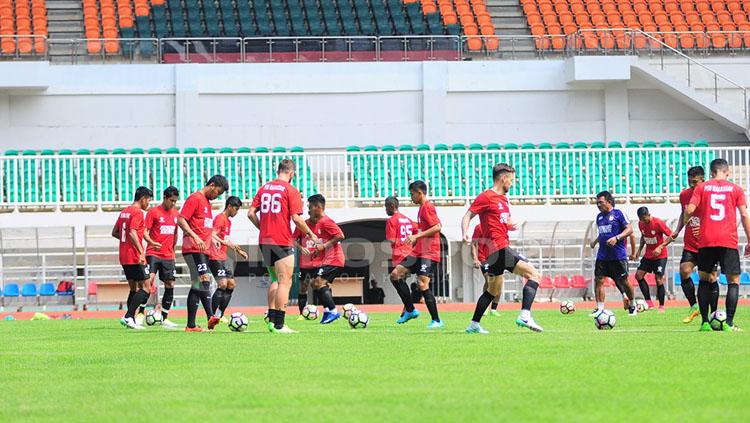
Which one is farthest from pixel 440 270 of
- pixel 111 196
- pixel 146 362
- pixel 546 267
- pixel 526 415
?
pixel 526 415

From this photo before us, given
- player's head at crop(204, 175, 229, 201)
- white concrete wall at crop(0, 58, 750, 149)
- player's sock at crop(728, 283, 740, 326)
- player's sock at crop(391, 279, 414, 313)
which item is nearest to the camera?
player's sock at crop(728, 283, 740, 326)

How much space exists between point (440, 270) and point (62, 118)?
1165 centimetres

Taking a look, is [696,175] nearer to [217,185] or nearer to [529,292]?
[529,292]

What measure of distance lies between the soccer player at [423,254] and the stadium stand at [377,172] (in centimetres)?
1129

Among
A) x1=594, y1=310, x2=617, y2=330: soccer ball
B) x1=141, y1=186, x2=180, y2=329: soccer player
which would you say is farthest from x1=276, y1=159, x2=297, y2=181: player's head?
x1=594, y1=310, x2=617, y2=330: soccer ball

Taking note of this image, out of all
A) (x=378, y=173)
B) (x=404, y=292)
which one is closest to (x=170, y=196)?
(x=404, y=292)

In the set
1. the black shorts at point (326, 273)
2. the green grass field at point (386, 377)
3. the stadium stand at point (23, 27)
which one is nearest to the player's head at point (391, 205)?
the black shorts at point (326, 273)

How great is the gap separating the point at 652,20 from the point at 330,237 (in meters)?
22.1

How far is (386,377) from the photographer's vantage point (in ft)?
31.4

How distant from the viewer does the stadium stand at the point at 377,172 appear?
30.5 m

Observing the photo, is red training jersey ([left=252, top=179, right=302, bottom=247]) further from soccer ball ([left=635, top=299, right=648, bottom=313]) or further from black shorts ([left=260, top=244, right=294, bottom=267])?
soccer ball ([left=635, top=299, right=648, bottom=313])

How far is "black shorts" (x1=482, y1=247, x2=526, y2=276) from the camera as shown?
583 inches

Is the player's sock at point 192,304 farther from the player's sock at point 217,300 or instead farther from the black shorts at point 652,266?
the black shorts at point 652,266

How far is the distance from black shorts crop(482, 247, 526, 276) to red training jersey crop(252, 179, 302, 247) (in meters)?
2.33
